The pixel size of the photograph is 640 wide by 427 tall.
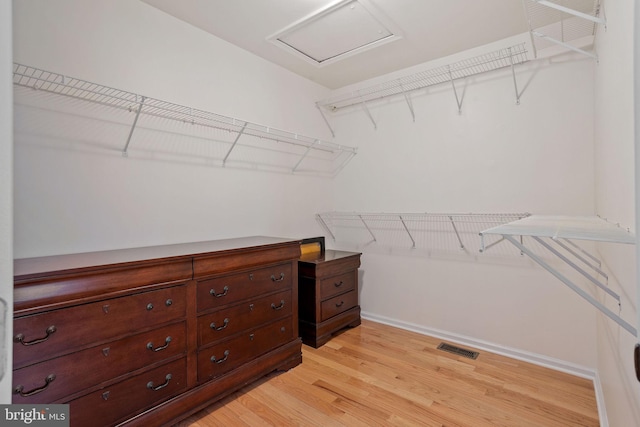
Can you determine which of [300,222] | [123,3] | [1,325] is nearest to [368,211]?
[300,222]

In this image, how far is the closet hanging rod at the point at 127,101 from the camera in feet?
5.17

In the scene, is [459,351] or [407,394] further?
[459,351]

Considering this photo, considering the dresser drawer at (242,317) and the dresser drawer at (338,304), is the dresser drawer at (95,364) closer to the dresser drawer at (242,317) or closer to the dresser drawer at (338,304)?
the dresser drawer at (242,317)

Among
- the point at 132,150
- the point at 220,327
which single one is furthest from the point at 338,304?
the point at 132,150

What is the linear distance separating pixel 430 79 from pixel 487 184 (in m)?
1.06

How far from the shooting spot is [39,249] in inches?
62.2

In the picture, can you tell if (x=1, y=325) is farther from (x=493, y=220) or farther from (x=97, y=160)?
(x=493, y=220)

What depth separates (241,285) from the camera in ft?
6.33

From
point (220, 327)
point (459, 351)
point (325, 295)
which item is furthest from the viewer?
point (325, 295)

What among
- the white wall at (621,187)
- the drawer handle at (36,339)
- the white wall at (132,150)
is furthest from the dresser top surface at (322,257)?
the white wall at (621,187)

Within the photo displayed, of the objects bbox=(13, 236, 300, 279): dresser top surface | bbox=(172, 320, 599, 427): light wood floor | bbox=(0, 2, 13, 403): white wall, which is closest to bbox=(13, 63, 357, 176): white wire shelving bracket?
bbox=(13, 236, 300, 279): dresser top surface

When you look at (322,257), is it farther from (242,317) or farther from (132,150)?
(132,150)

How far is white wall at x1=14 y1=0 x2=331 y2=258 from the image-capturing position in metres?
1.59

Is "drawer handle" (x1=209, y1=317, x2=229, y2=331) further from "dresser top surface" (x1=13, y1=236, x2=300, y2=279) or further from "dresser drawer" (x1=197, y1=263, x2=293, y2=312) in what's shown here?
"dresser top surface" (x1=13, y1=236, x2=300, y2=279)
